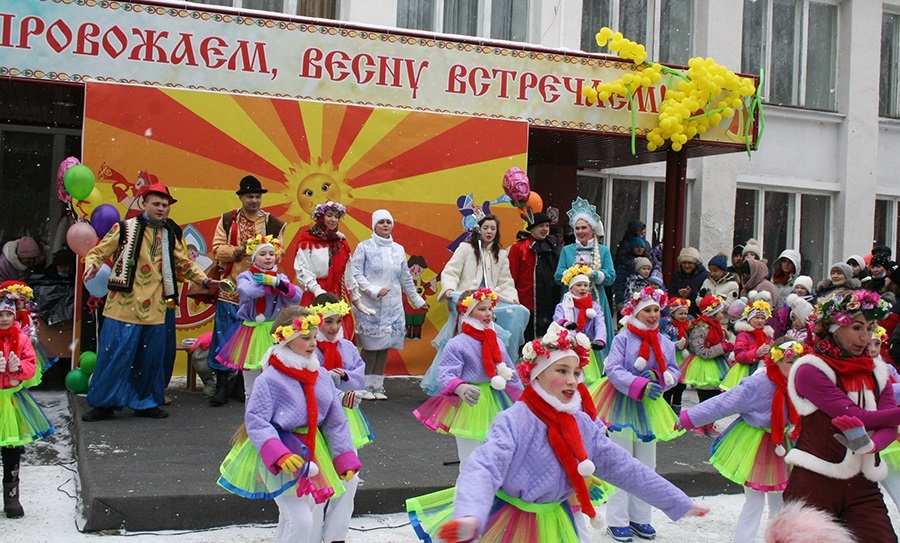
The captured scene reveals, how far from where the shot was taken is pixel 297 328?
5199mm

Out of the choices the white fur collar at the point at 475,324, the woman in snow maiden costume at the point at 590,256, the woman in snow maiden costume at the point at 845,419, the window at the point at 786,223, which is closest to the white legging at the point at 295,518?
the white fur collar at the point at 475,324

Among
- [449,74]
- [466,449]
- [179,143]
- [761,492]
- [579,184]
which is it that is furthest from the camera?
[579,184]

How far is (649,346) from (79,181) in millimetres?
5347

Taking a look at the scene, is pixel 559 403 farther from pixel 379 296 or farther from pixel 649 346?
pixel 379 296

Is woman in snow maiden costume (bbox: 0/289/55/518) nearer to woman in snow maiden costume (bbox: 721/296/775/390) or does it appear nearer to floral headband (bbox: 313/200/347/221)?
floral headband (bbox: 313/200/347/221)

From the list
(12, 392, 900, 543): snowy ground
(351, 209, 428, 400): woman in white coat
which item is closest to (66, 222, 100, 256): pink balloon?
(12, 392, 900, 543): snowy ground

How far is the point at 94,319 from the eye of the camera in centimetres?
940

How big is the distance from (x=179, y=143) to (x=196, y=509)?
498 centimetres

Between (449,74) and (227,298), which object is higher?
(449,74)

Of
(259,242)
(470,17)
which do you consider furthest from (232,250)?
(470,17)

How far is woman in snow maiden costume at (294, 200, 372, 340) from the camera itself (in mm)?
9156

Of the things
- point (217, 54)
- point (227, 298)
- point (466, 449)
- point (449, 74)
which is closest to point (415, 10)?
point (449, 74)

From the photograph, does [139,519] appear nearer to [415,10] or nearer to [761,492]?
[761,492]

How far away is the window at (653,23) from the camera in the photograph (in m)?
16.1
